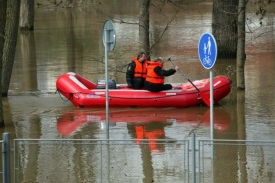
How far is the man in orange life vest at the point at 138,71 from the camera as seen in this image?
19.8m

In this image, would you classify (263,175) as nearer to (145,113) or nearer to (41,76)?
(145,113)

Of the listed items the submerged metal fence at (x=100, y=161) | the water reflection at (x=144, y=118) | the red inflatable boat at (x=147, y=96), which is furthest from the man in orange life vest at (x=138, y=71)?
the submerged metal fence at (x=100, y=161)

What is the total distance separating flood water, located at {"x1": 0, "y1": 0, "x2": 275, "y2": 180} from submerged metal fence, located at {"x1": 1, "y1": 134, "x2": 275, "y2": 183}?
3.35 meters

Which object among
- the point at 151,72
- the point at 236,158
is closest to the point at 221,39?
the point at 151,72

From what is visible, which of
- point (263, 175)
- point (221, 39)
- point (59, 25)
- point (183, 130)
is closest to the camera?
point (263, 175)

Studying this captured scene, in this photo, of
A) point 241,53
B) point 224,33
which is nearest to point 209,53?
point 241,53

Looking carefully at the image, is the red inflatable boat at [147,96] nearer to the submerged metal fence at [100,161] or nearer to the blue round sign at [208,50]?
the blue round sign at [208,50]

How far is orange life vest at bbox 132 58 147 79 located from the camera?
19.8 m

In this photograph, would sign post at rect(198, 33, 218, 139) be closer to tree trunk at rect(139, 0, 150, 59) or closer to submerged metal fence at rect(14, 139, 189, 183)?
submerged metal fence at rect(14, 139, 189, 183)

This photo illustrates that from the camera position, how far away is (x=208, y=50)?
42.6 feet

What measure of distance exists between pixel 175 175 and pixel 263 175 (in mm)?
1592

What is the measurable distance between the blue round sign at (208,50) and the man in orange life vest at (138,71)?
667 cm

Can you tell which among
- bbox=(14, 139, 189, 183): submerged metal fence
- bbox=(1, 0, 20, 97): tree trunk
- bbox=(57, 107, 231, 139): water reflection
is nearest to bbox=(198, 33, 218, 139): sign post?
bbox=(14, 139, 189, 183): submerged metal fence

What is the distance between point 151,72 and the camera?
63.2 ft
